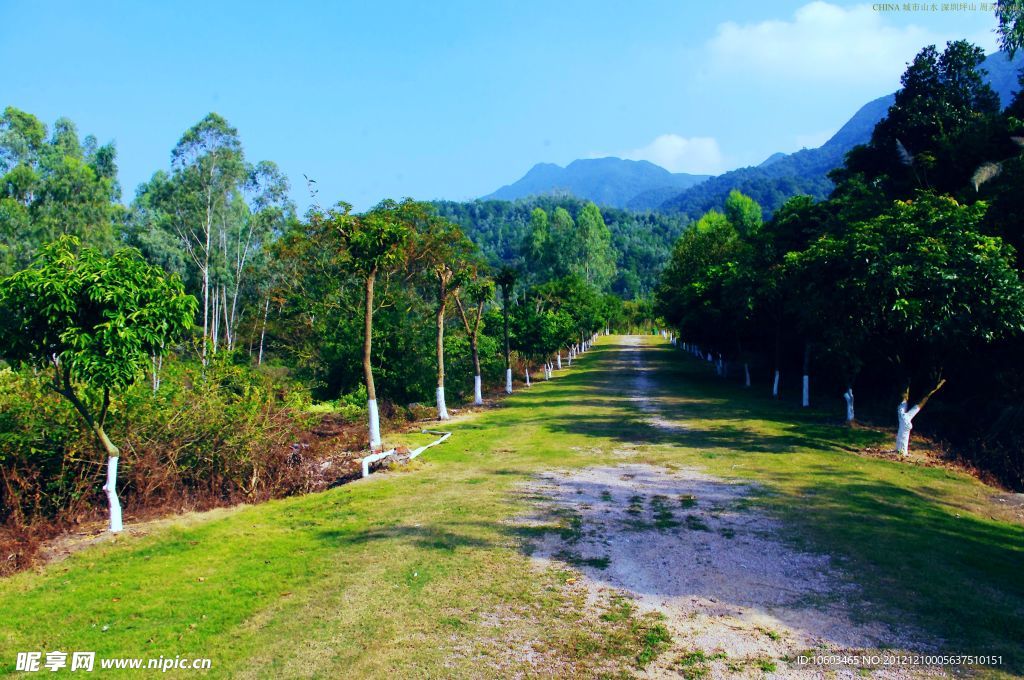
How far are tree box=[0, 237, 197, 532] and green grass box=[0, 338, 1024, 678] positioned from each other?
2864mm

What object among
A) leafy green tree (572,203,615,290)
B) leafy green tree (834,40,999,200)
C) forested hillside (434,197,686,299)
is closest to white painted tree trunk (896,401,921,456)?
leafy green tree (834,40,999,200)

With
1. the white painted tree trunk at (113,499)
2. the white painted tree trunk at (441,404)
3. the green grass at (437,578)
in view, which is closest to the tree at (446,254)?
the white painted tree trunk at (441,404)

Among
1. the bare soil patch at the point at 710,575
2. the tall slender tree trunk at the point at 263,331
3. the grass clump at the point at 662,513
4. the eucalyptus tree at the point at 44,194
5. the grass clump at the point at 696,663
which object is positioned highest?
the eucalyptus tree at the point at 44,194

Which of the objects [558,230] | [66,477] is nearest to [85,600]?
[66,477]

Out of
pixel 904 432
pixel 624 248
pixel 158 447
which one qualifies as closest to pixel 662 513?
pixel 904 432

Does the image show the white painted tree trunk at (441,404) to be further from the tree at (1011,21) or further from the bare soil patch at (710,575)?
the tree at (1011,21)

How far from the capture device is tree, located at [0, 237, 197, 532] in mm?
8984

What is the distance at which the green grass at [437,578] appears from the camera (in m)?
6.19

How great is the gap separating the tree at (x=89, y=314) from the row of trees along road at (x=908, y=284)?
604 inches

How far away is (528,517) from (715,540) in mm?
2988

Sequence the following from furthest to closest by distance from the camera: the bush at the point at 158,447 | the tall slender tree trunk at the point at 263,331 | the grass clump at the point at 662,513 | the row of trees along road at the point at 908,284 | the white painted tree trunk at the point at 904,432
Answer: the tall slender tree trunk at the point at 263,331 → the white painted tree trunk at the point at 904,432 → the row of trees along road at the point at 908,284 → the bush at the point at 158,447 → the grass clump at the point at 662,513

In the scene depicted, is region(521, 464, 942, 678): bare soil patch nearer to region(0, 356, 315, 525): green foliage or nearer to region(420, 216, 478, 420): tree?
region(0, 356, 315, 525): green foliage

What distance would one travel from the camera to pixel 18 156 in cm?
4103

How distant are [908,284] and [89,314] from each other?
1691 centimetres
